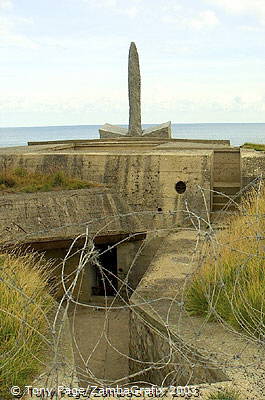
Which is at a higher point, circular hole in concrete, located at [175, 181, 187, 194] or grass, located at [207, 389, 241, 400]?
circular hole in concrete, located at [175, 181, 187, 194]

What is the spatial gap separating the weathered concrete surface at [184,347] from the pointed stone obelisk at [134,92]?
13994 mm

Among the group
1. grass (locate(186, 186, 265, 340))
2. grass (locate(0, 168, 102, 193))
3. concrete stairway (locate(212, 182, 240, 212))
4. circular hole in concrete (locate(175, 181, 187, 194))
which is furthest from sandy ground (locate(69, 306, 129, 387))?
concrete stairway (locate(212, 182, 240, 212))

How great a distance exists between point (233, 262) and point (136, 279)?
437cm

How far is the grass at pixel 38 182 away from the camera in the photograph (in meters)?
9.01

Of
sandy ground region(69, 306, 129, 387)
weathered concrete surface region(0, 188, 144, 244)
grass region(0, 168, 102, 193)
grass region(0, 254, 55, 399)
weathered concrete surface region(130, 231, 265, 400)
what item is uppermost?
grass region(0, 168, 102, 193)

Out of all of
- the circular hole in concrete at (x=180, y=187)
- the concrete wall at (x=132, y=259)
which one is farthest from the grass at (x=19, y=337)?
the circular hole in concrete at (x=180, y=187)

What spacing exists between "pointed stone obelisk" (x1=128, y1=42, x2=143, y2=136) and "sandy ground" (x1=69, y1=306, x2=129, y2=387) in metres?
12.9

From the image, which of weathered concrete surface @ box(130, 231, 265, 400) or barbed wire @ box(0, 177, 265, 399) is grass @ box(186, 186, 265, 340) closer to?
barbed wire @ box(0, 177, 265, 399)

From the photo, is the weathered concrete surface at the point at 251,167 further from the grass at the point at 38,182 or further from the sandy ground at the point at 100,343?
the sandy ground at the point at 100,343

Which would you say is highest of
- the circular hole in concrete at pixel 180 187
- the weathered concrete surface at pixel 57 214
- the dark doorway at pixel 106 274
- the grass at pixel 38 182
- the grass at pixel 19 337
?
the grass at pixel 38 182

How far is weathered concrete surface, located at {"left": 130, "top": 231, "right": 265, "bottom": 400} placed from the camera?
13.4ft

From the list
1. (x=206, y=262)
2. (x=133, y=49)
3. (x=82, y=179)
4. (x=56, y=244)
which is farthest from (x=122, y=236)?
(x=133, y=49)

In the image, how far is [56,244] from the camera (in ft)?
28.0

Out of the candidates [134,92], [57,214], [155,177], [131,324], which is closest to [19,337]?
[131,324]
